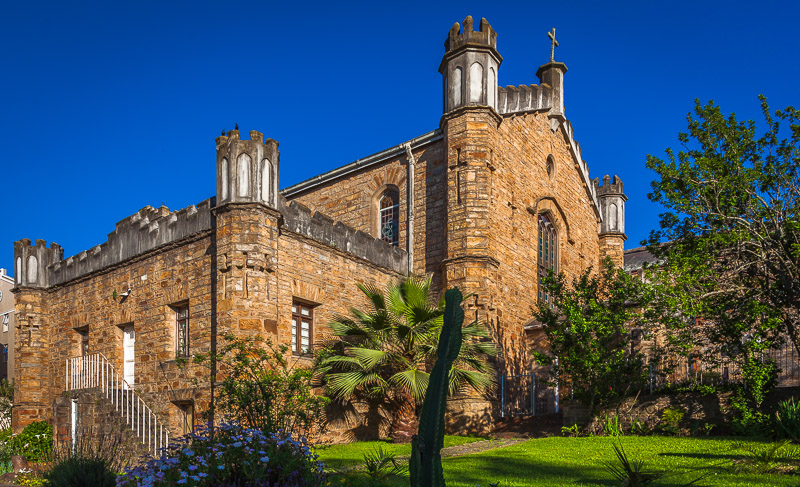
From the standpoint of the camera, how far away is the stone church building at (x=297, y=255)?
14359mm

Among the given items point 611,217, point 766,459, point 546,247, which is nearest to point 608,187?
point 611,217

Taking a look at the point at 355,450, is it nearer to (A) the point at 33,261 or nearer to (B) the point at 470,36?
(B) the point at 470,36

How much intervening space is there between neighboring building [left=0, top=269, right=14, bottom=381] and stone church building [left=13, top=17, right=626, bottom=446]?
1242 cm

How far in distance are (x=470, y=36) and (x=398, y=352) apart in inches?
343

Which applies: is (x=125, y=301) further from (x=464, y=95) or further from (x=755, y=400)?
(x=755, y=400)

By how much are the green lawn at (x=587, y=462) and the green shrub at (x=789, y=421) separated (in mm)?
521

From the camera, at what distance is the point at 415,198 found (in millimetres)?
19266

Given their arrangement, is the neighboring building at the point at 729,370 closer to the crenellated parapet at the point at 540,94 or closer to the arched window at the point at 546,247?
the arched window at the point at 546,247

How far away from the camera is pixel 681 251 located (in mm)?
13453

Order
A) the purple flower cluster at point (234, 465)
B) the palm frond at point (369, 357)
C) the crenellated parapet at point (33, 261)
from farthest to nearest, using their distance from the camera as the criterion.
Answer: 1. the crenellated parapet at point (33, 261)
2. the palm frond at point (369, 357)
3. the purple flower cluster at point (234, 465)

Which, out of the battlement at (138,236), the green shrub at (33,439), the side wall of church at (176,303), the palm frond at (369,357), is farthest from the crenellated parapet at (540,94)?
the green shrub at (33,439)

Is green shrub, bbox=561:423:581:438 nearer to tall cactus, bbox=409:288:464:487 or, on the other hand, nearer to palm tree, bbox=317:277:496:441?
palm tree, bbox=317:277:496:441

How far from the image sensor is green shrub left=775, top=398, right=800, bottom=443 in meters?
10.8

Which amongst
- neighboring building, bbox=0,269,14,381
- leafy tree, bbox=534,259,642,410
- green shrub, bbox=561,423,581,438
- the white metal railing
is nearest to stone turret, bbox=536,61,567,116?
leafy tree, bbox=534,259,642,410
